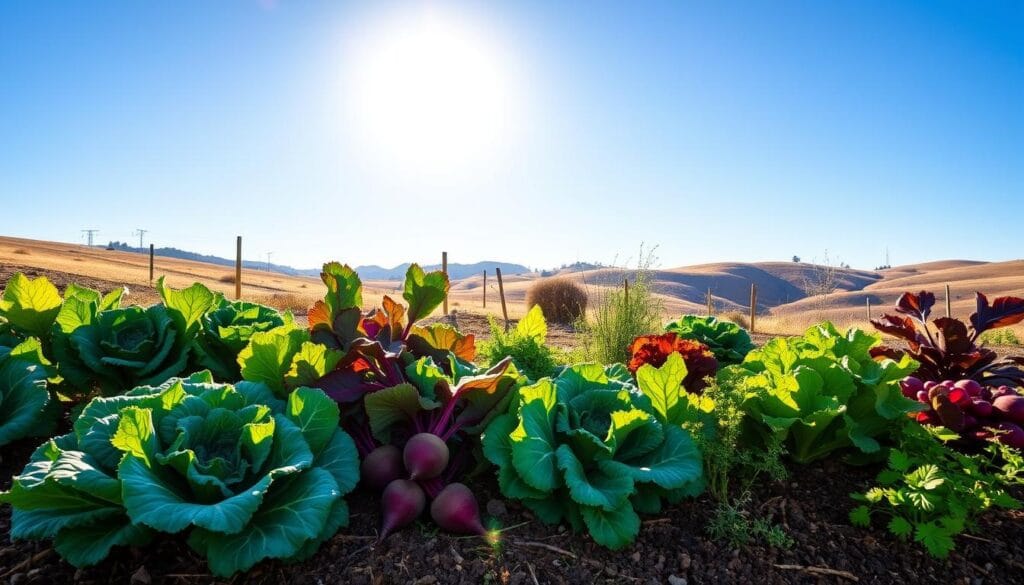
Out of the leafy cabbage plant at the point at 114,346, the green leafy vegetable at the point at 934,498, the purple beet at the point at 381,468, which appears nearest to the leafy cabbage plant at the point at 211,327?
the leafy cabbage plant at the point at 114,346

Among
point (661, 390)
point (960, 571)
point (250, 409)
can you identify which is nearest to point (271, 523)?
point (250, 409)

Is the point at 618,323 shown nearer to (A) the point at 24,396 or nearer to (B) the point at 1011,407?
(B) the point at 1011,407

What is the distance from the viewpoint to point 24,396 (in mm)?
1899

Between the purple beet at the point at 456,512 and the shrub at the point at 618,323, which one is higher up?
the shrub at the point at 618,323

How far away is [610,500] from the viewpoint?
59.0 inches

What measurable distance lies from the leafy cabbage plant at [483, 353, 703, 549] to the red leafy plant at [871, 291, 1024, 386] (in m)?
1.58

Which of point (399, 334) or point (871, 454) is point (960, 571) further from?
point (399, 334)

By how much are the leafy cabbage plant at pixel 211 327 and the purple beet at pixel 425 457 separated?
1.02 meters

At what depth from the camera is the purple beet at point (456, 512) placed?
1.54m

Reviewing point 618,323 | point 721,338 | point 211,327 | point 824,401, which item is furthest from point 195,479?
point 618,323

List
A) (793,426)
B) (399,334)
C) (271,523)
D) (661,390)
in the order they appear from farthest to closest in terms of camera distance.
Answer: (399,334) < (793,426) < (661,390) < (271,523)

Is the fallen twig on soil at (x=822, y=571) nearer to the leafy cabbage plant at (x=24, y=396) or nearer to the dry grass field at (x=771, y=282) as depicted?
the leafy cabbage plant at (x=24, y=396)

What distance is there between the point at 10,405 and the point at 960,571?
306 cm

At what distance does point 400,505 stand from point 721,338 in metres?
2.53
